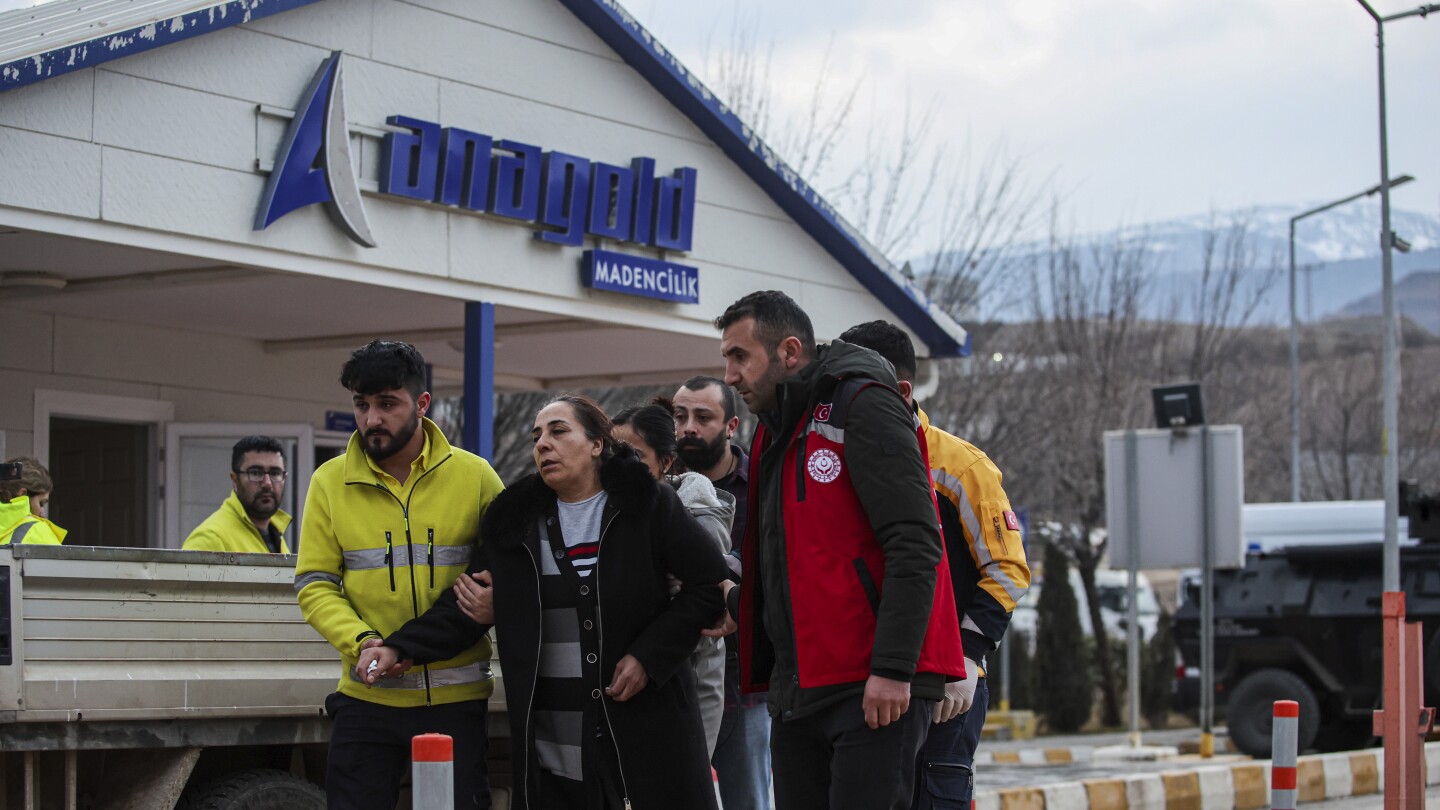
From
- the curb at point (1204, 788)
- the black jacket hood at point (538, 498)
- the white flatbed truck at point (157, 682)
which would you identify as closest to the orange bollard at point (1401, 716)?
the curb at point (1204, 788)

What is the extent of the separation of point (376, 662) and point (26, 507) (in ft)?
11.4

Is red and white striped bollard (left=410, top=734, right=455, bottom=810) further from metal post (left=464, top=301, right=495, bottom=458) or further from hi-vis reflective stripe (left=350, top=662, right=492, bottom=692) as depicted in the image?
metal post (left=464, top=301, right=495, bottom=458)

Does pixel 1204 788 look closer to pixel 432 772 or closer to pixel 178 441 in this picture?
pixel 178 441

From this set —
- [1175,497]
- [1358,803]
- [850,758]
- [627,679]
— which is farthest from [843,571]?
[1175,497]

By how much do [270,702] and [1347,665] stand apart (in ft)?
46.1

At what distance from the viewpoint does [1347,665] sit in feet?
58.6

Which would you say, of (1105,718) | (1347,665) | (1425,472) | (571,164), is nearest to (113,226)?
(571,164)

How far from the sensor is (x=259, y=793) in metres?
6.20

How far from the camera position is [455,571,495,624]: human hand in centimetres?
515

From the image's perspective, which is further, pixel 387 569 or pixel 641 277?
pixel 641 277

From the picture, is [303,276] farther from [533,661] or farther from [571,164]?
[533,661]

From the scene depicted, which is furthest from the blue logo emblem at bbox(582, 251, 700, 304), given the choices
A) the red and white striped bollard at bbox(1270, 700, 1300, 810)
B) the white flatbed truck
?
the red and white striped bollard at bbox(1270, 700, 1300, 810)

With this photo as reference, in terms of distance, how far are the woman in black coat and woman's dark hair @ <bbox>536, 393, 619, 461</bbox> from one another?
0.11 ft

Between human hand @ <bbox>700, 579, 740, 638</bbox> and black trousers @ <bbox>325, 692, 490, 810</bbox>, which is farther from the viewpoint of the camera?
human hand @ <bbox>700, 579, 740, 638</bbox>
